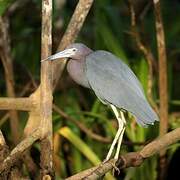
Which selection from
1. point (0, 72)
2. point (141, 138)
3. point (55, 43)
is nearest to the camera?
point (141, 138)

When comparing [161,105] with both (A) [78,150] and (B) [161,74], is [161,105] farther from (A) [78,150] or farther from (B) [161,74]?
(A) [78,150]

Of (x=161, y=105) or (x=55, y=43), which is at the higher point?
(x=55, y=43)

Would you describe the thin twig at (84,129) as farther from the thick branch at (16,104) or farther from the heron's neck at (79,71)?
the heron's neck at (79,71)

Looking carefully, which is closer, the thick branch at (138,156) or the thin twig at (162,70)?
the thick branch at (138,156)

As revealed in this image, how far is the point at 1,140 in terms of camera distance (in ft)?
→ 9.47

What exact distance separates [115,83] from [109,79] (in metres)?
0.03

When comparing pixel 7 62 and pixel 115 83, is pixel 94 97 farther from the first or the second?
pixel 115 83

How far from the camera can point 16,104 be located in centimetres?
316

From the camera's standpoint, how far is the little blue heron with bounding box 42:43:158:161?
275 centimetres

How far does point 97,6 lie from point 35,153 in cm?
106

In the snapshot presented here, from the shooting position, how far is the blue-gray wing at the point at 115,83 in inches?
109

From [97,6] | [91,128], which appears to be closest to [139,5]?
[97,6]

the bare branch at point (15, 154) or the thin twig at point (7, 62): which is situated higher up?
the thin twig at point (7, 62)

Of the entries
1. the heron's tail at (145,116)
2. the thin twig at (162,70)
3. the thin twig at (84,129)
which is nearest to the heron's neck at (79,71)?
the heron's tail at (145,116)
